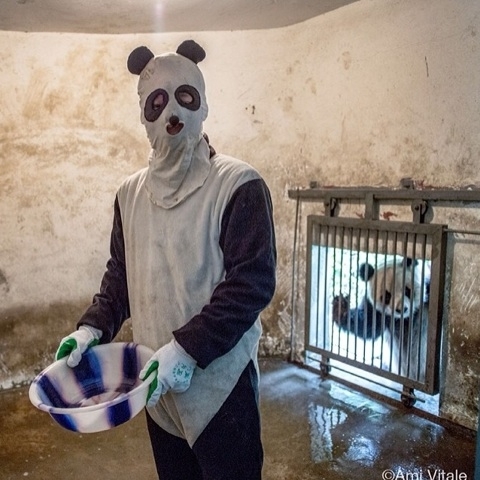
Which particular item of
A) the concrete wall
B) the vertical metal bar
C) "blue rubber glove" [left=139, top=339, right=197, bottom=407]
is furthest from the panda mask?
the vertical metal bar

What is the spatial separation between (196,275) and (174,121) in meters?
0.38

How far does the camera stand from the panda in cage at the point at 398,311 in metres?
2.30

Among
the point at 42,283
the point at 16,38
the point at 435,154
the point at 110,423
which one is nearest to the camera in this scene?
the point at 110,423

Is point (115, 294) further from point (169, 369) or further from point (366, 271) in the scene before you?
point (366, 271)

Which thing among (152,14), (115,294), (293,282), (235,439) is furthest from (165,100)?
(293,282)

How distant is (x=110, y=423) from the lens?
96 centimetres

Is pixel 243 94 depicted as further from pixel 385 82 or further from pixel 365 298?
pixel 365 298

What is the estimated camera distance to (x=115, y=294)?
134 centimetres

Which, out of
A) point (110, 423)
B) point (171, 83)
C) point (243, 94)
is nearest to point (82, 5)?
point (243, 94)

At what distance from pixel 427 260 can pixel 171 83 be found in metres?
1.64

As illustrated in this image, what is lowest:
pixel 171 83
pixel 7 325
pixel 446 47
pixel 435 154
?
pixel 7 325

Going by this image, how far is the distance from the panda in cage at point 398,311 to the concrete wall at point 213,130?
178 mm

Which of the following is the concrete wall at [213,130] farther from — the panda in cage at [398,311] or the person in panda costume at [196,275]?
the person in panda costume at [196,275]

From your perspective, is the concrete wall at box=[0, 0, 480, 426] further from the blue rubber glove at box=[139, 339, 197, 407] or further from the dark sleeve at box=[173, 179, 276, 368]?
the blue rubber glove at box=[139, 339, 197, 407]
